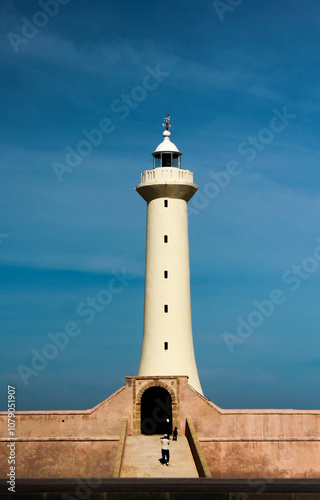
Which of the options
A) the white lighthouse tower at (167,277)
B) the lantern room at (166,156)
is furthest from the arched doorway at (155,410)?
the lantern room at (166,156)

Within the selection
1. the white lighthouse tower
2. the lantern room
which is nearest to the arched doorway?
the white lighthouse tower

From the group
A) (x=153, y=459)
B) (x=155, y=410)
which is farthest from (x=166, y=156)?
(x=153, y=459)

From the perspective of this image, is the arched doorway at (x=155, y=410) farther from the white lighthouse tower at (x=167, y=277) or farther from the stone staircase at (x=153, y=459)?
the stone staircase at (x=153, y=459)

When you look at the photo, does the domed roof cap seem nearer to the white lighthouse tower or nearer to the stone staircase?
the white lighthouse tower

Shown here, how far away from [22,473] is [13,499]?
31.4 ft

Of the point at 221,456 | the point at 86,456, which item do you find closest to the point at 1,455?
the point at 86,456

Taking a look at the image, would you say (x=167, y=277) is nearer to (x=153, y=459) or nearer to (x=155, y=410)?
(x=155, y=410)

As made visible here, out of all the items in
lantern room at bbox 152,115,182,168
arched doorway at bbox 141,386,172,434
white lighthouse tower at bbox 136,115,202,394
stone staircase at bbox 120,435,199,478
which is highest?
lantern room at bbox 152,115,182,168

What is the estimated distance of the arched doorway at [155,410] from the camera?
32.1 meters

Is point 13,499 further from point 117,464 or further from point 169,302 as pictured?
point 169,302

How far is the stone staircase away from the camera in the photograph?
88.2 ft

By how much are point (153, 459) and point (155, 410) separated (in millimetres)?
5172

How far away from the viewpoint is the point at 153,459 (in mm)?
28000

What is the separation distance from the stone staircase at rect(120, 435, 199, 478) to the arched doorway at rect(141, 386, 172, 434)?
147cm
